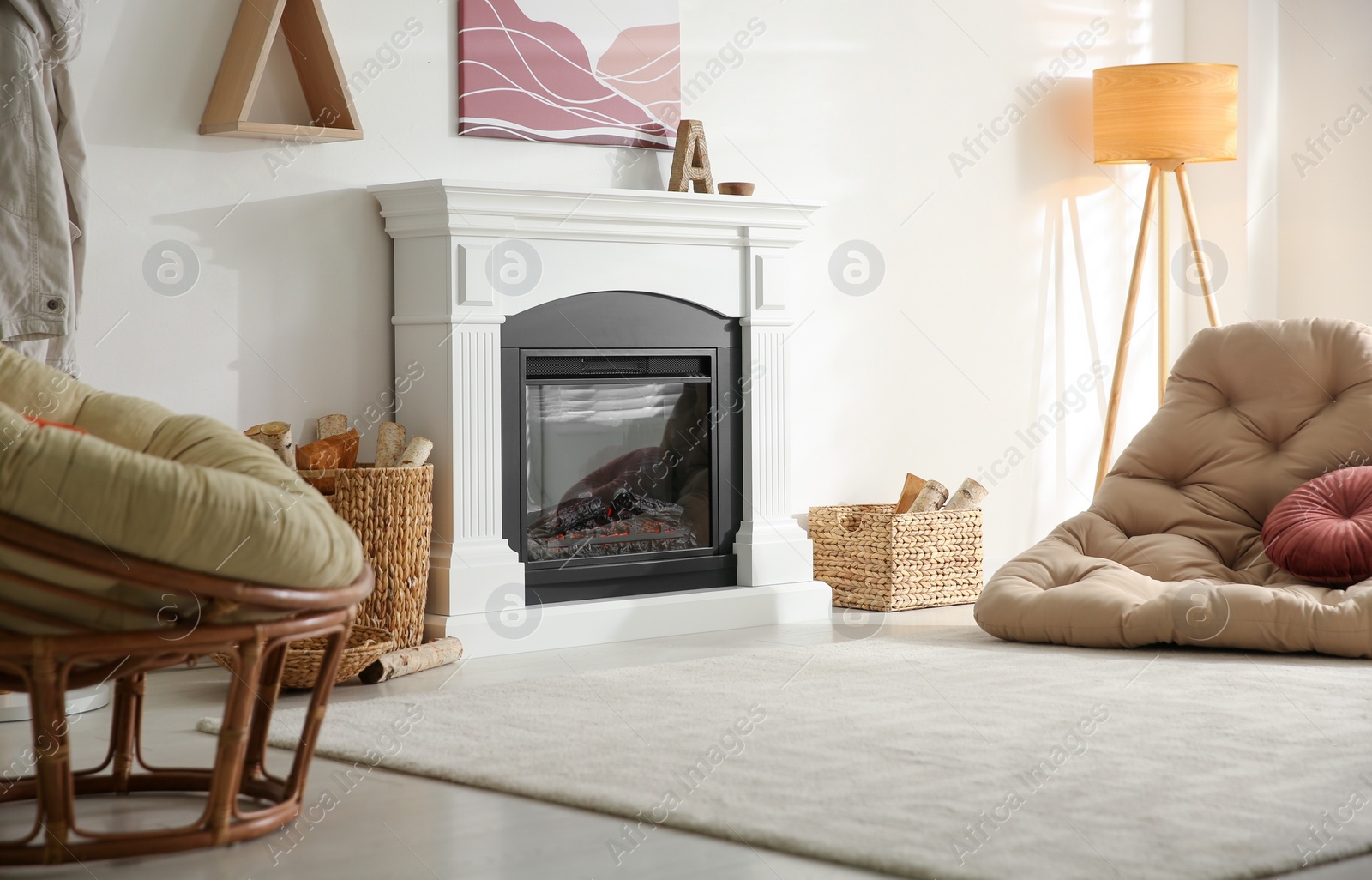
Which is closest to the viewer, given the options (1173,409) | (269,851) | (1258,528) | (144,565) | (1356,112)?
(144,565)

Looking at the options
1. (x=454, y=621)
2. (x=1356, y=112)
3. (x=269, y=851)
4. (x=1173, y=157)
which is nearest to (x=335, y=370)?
(x=454, y=621)

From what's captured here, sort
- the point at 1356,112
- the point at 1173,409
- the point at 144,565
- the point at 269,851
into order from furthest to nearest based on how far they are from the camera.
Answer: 1. the point at 1356,112
2. the point at 1173,409
3. the point at 269,851
4. the point at 144,565

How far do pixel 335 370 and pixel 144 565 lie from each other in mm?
2168

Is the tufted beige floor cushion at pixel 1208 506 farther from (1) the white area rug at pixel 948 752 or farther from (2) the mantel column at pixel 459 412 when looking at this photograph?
(2) the mantel column at pixel 459 412

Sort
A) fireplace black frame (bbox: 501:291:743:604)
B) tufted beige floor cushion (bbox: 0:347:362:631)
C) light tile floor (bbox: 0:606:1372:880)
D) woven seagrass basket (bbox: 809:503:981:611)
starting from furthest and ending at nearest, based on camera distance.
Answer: woven seagrass basket (bbox: 809:503:981:611), fireplace black frame (bbox: 501:291:743:604), light tile floor (bbox: 0:606:1372:880), tufted beige floor cushion (bbox: 0:347:362:631)

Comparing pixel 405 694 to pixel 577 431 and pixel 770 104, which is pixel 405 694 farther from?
pixel 770 104

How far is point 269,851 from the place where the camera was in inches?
75.4

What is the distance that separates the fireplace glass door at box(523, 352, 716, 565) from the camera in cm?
402

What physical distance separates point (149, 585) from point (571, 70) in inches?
110

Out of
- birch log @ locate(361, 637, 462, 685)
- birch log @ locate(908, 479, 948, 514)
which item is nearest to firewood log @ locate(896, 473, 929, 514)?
birch log @ locate(908, 479, 948, 514)

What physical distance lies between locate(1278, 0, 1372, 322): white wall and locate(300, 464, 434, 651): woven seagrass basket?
3959 millimetres

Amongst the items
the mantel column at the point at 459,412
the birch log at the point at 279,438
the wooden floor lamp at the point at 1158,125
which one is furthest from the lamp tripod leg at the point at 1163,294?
the birch log at the point at 279,438

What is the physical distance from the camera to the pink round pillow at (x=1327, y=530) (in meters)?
3.46

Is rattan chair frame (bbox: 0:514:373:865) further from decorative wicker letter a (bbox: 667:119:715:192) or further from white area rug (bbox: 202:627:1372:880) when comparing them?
decorative wicker letter a (bbox: 667:119:715:192)
